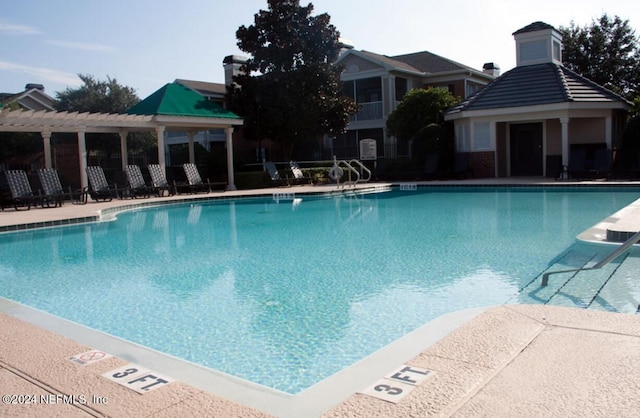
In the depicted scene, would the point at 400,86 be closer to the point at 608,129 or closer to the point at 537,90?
the point at 537,90

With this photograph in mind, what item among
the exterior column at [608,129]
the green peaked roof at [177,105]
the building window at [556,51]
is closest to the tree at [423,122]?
the building window at [556,51]

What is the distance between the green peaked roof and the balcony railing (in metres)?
8.62

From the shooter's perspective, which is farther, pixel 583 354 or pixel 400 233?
pixel 400 233

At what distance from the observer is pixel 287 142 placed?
2452 centimetres

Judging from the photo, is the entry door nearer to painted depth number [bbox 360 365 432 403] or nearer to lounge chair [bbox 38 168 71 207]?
lounge chair [bbox 38 168 71 207]

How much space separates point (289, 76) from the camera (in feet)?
74.8

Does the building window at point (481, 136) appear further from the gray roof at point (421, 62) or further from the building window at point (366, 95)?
the gray roof at point (421, 62)

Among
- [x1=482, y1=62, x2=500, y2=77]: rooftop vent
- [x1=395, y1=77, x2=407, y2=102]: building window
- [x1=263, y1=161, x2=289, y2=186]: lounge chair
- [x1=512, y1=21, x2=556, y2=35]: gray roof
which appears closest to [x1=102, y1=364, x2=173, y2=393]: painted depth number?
[x1=263, y1=161, x2=289, y2=186]: lounge chair

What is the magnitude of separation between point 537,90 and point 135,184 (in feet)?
46.5

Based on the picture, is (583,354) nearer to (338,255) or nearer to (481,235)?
(338,255)

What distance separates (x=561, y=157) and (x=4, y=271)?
18.3m

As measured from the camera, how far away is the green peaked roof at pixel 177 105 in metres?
19.9

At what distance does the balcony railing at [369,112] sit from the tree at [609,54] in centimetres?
1148

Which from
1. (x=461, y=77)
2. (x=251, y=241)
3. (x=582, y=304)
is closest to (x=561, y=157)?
(x=461, y=77)
